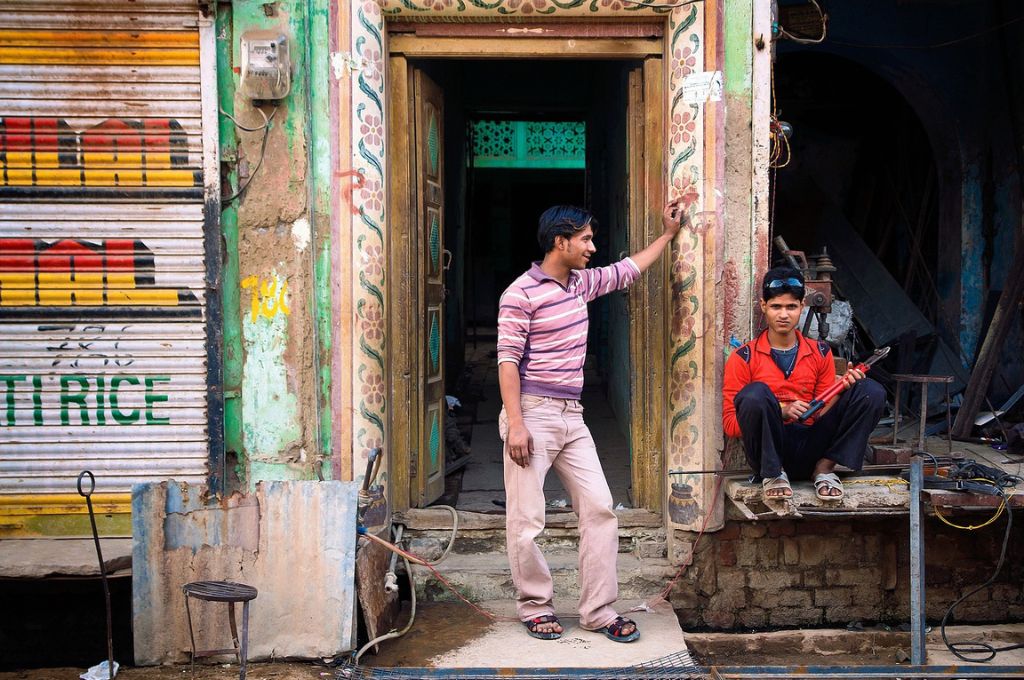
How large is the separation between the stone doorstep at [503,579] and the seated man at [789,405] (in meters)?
0.98

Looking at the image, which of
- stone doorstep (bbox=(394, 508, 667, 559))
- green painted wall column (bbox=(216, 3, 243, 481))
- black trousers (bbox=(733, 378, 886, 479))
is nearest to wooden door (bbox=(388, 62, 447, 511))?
stone doorstep (bbox=(394, 508, 667, 559))

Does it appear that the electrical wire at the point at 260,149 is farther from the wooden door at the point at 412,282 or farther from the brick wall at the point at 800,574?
the brick wall at the point at 800,574

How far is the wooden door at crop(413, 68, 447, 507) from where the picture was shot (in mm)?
5641

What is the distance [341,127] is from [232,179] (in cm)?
68

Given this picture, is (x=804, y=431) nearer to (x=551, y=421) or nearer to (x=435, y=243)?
(x=551, y=421)

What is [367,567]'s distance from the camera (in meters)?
4.59

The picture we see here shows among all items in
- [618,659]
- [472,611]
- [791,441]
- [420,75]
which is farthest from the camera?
[420,75]

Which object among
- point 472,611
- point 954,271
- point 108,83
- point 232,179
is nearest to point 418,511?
point 472,611

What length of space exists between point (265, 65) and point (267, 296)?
4.03ft

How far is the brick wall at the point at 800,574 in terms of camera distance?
5426mm

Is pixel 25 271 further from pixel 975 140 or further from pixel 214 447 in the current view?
pixel 975 140

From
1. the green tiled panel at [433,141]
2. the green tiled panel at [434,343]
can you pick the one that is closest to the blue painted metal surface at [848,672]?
the green tiled panel at [434,343]

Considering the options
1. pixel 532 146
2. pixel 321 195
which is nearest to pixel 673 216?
pixel 321 195

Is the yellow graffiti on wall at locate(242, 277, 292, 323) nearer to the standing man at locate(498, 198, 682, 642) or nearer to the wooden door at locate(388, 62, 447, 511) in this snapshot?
the wooden door at locate(388, 62, 447, 511)
